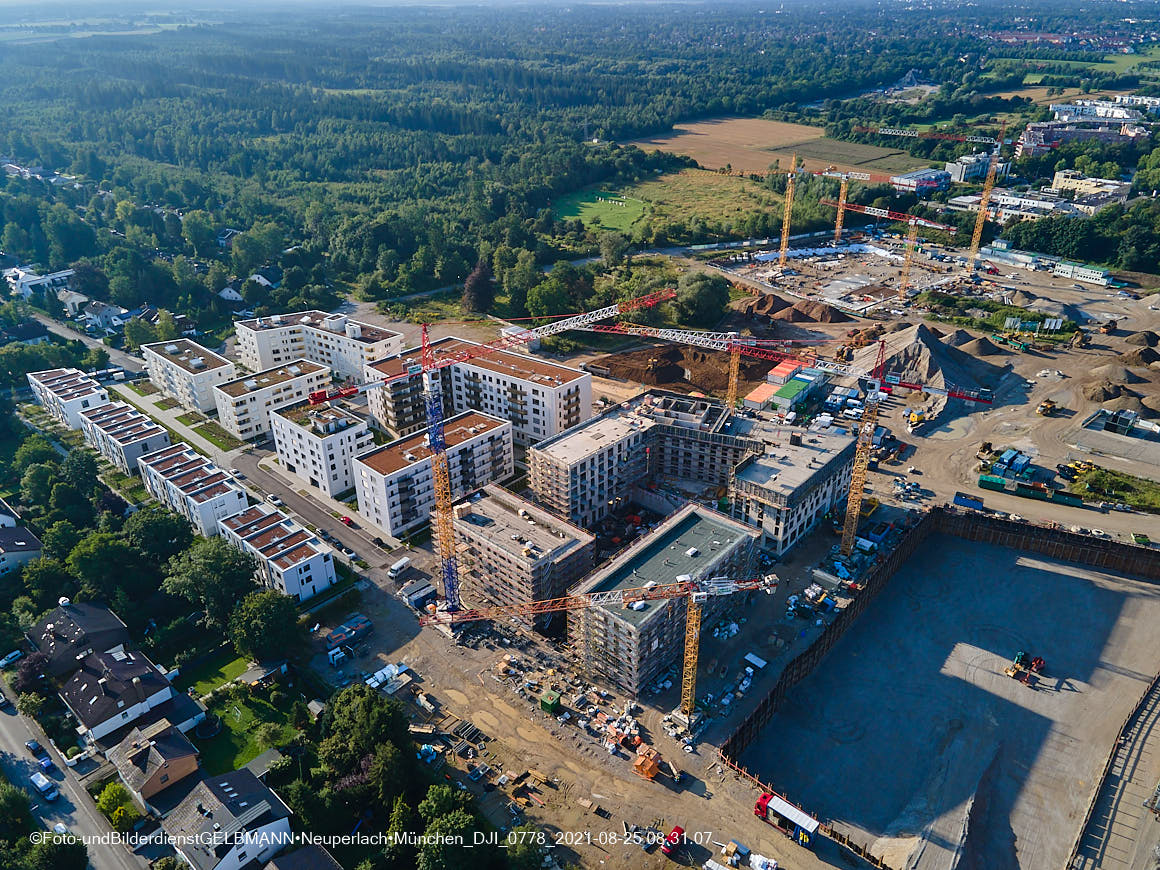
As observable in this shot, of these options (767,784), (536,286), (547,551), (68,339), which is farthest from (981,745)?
(68,339)

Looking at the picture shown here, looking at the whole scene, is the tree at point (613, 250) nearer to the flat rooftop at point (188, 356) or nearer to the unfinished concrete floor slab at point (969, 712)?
the flat rooftop at point (188, 356)

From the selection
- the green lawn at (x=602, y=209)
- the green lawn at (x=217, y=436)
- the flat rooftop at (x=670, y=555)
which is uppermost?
the flat rooftop at (x=670, y=555)

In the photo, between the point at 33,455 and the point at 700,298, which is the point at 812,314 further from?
the point at 33,455

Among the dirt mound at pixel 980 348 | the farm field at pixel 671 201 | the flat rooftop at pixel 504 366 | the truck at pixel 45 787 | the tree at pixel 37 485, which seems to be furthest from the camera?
the farm field at pixel 671 201

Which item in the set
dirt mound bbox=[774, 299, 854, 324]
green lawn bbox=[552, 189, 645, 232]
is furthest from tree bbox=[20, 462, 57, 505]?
green lawn bbox=[552, 189, 645, 232]

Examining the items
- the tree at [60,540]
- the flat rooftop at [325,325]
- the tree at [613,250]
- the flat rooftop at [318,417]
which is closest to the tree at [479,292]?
the flat rooftop at [325,325]

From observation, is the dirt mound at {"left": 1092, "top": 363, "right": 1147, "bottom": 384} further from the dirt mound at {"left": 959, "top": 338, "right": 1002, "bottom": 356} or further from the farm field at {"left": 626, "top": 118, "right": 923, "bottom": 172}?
the farm field at {"left": 626, "top": 118, "right": 923, "bottom": 172}
